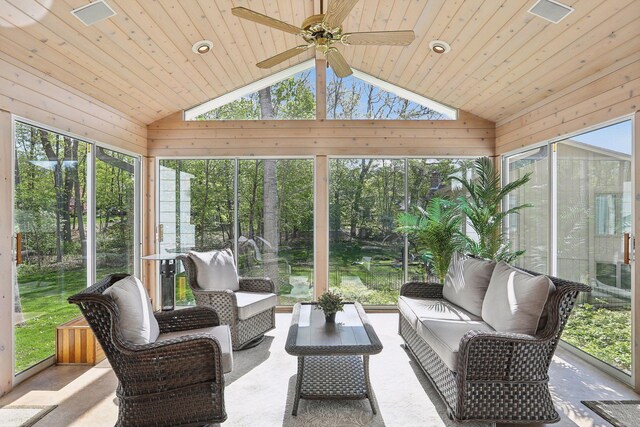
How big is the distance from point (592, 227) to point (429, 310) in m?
1.76

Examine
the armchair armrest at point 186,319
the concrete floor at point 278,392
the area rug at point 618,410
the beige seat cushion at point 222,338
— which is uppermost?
the armchair armrest at point 186,319

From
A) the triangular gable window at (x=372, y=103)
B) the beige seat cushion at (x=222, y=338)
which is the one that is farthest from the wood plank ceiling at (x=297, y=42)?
the beige seat cushion at (x=222, y=338)

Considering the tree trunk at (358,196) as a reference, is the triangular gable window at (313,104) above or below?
above

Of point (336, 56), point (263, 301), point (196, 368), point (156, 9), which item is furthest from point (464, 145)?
point (196, 368)

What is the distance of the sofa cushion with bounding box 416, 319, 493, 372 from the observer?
7.82 ft

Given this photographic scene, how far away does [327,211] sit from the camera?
5.16 metres

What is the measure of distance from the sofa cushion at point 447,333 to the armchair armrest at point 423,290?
0.73m

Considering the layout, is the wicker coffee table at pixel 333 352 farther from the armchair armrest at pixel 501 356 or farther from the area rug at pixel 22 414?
the area rug at pixel 22 414

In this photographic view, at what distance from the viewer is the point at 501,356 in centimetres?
228

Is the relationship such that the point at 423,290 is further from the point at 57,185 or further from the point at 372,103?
the point at 57,185

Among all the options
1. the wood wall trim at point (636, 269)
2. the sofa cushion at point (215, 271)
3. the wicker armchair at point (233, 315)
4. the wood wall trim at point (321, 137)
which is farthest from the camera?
the wood wall trim at point (321, 137)

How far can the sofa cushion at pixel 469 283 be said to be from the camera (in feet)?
10.3

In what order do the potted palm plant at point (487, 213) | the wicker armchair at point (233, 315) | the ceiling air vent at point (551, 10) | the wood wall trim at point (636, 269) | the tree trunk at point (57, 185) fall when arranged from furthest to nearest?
the potted palm plant at point (487, 213), the wicker armchair at point (233, 315), the tree trunk at point (57, 185), the wood wall trim at point (636, 269), the ceiling air vent at point (551, 10)

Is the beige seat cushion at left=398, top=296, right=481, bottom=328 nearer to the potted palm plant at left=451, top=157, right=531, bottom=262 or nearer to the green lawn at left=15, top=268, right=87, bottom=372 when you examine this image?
the potted palm plant at left=451, top=157, right=531, bottom=262
